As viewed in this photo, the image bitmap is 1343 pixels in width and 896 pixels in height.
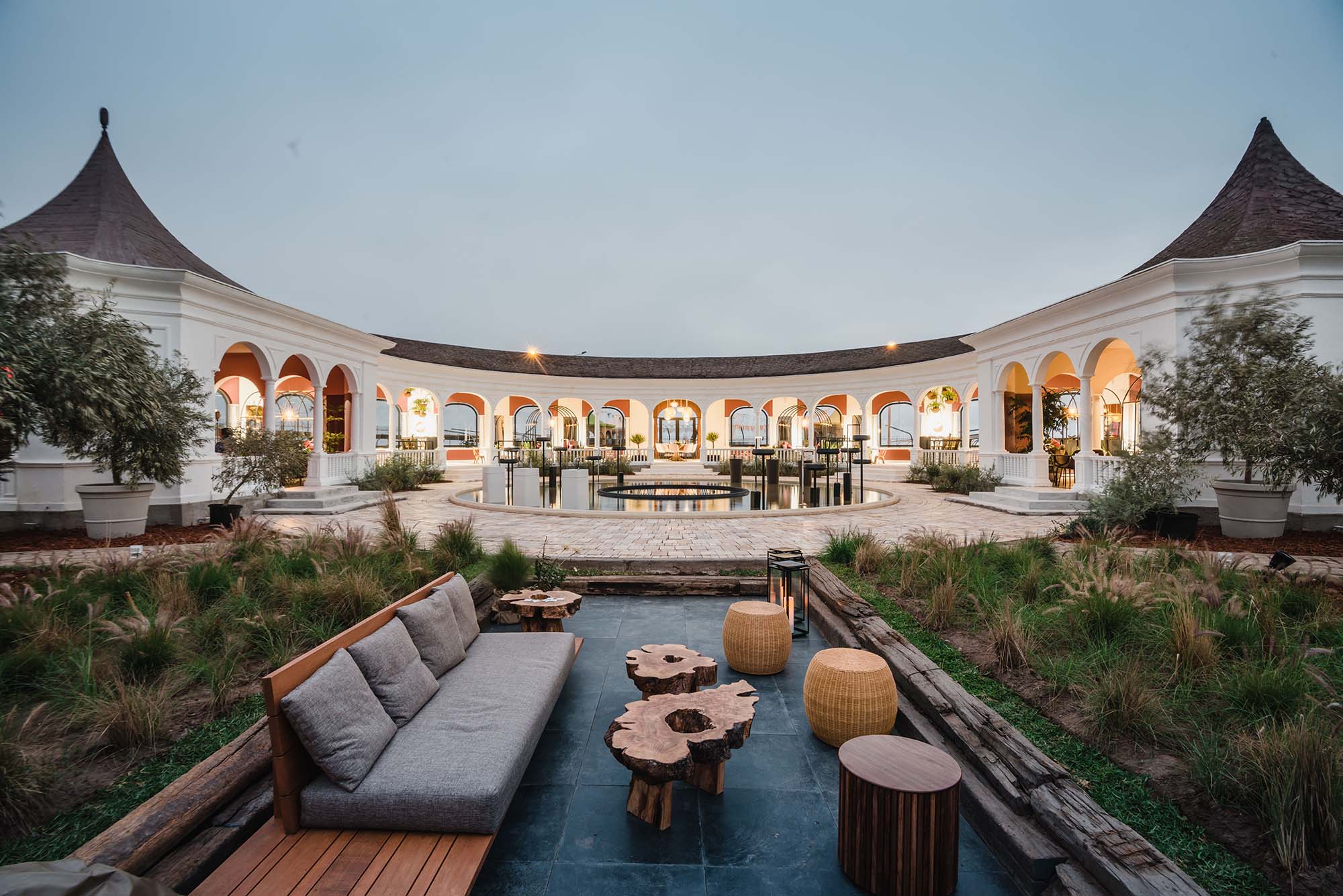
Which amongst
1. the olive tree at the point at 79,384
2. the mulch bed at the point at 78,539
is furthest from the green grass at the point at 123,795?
the mulch bed at the point at 78,539

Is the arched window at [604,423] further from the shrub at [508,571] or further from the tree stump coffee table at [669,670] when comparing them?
the tree stump coffee table at [669,670]

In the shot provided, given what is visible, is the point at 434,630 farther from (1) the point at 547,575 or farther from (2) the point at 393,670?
(1) the point at 547,575

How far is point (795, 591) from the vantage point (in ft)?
17.6

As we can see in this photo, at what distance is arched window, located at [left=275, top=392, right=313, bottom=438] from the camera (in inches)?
926

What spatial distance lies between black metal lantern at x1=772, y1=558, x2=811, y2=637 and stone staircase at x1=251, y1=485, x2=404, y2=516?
10.6 meters

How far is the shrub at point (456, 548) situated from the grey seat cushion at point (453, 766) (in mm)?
3331

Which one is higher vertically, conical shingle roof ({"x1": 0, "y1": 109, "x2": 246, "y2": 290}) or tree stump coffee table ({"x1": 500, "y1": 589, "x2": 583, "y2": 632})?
conical shingle roof ({"x1": 0, "y1": 109, "x2": 246, "y2": 290})

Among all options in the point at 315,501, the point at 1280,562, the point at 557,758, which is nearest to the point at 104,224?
the point at 315,501

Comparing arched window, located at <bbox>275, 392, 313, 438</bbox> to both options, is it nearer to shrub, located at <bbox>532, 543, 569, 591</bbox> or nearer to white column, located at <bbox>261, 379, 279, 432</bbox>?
white column, located at <bbox>261, 379, 279, 432</bbox>

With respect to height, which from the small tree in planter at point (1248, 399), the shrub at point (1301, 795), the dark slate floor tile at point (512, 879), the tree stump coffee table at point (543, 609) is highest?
the small tree in planter at point (1248, 399)

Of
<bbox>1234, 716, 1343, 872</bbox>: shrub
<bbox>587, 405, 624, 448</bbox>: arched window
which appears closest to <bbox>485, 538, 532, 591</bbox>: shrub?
<bbox>1234, 716, 1343, 872</bbox>: shrub

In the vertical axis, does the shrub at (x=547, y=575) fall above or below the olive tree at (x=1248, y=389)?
below

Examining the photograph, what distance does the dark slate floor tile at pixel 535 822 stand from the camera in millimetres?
2379

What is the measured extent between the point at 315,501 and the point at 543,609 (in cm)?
1027
